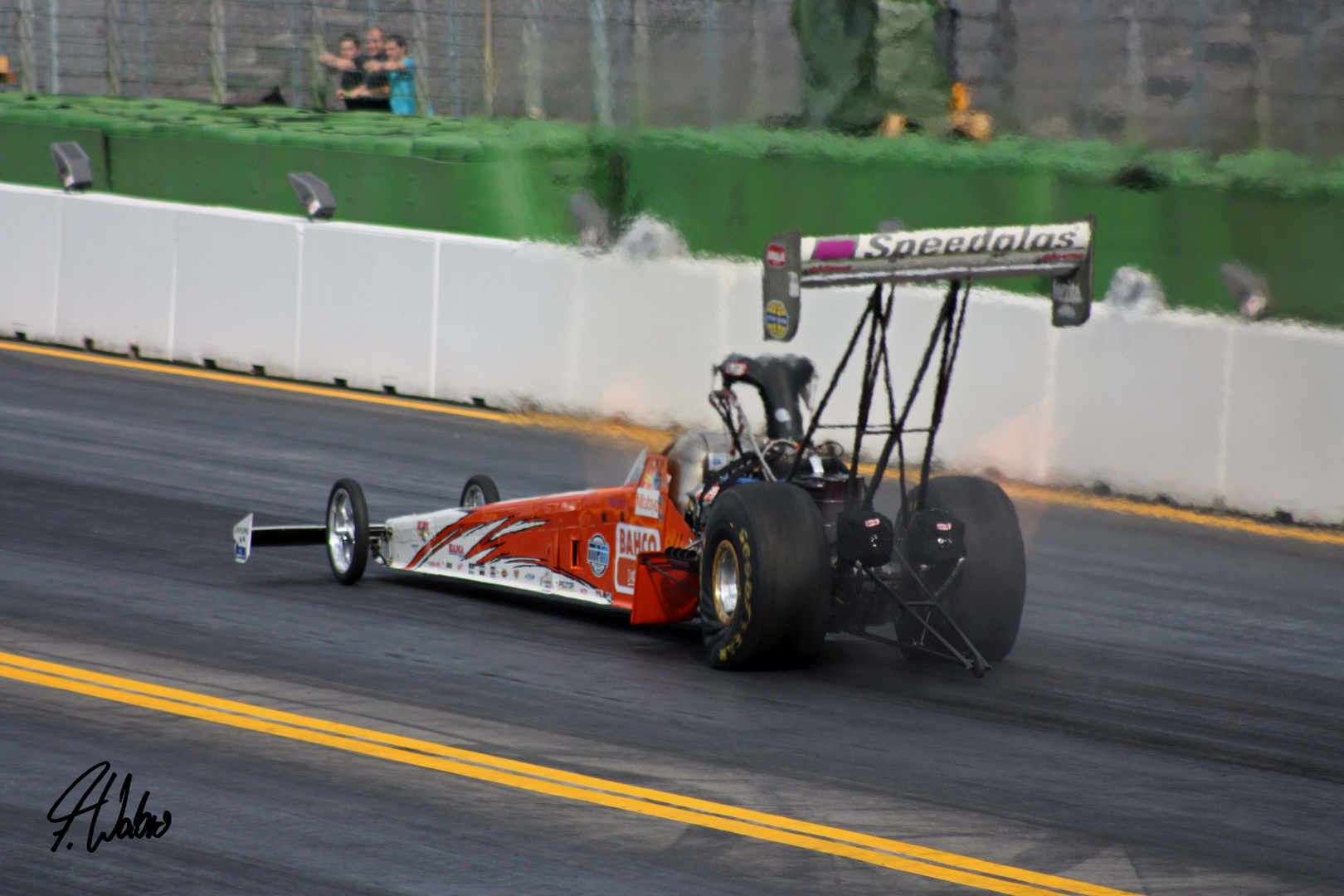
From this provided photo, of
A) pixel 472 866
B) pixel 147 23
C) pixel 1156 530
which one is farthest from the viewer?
pixel 147 23

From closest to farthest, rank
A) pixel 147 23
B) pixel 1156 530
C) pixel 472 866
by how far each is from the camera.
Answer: pixel 472 866 → pixel 1156 530 → pixel 147 23

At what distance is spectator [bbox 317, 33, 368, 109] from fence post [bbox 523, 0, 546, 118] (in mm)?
3485

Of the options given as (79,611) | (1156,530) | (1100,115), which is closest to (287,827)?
(79,611)

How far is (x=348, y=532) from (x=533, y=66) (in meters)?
8.10

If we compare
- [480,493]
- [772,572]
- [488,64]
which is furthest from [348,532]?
[488,64]

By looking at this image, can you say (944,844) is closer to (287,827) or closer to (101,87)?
(287,827)

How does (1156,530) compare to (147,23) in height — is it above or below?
below

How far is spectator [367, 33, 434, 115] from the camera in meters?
19.3

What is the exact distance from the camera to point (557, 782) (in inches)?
249

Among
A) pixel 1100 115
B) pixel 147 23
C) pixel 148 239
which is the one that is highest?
pixel 147 23

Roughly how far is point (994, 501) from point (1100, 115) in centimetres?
676

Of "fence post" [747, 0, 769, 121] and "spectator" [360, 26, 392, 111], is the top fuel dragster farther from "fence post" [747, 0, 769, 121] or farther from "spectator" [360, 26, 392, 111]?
"spectator" [360, 26, 392, 111]

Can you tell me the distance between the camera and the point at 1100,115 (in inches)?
552

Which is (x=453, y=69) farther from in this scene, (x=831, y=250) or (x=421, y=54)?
(x=831, y=250)
